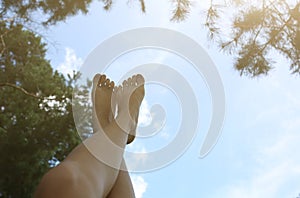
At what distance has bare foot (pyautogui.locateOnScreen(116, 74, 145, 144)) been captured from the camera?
0.97 metres

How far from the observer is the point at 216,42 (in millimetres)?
2006

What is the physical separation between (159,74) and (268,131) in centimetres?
97

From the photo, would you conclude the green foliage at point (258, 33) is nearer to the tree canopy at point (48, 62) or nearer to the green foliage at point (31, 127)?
the tree canopy at point (48, 62)

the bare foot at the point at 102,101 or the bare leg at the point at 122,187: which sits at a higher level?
the bare foot at the point at 102,101

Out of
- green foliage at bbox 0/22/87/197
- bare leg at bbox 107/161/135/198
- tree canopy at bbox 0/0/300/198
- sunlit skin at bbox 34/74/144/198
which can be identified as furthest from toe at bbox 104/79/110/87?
Answer: green foliage at bbox 0/22/87/197

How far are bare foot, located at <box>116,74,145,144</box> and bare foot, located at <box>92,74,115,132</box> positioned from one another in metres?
0.03

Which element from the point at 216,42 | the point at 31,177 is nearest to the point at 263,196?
the point at 216,42

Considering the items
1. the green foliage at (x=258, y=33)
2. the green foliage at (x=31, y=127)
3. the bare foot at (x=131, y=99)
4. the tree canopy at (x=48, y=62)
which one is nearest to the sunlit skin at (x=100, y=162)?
the bare foot at (x=131, y=99)

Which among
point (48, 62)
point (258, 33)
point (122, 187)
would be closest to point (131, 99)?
point (122, 187)

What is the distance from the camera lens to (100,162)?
0.69m

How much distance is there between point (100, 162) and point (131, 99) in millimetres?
391

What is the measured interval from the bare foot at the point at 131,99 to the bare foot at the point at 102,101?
26mm

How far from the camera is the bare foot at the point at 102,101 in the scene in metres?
1.00

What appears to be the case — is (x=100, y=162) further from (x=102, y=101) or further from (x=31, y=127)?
(x=31, y=127)
